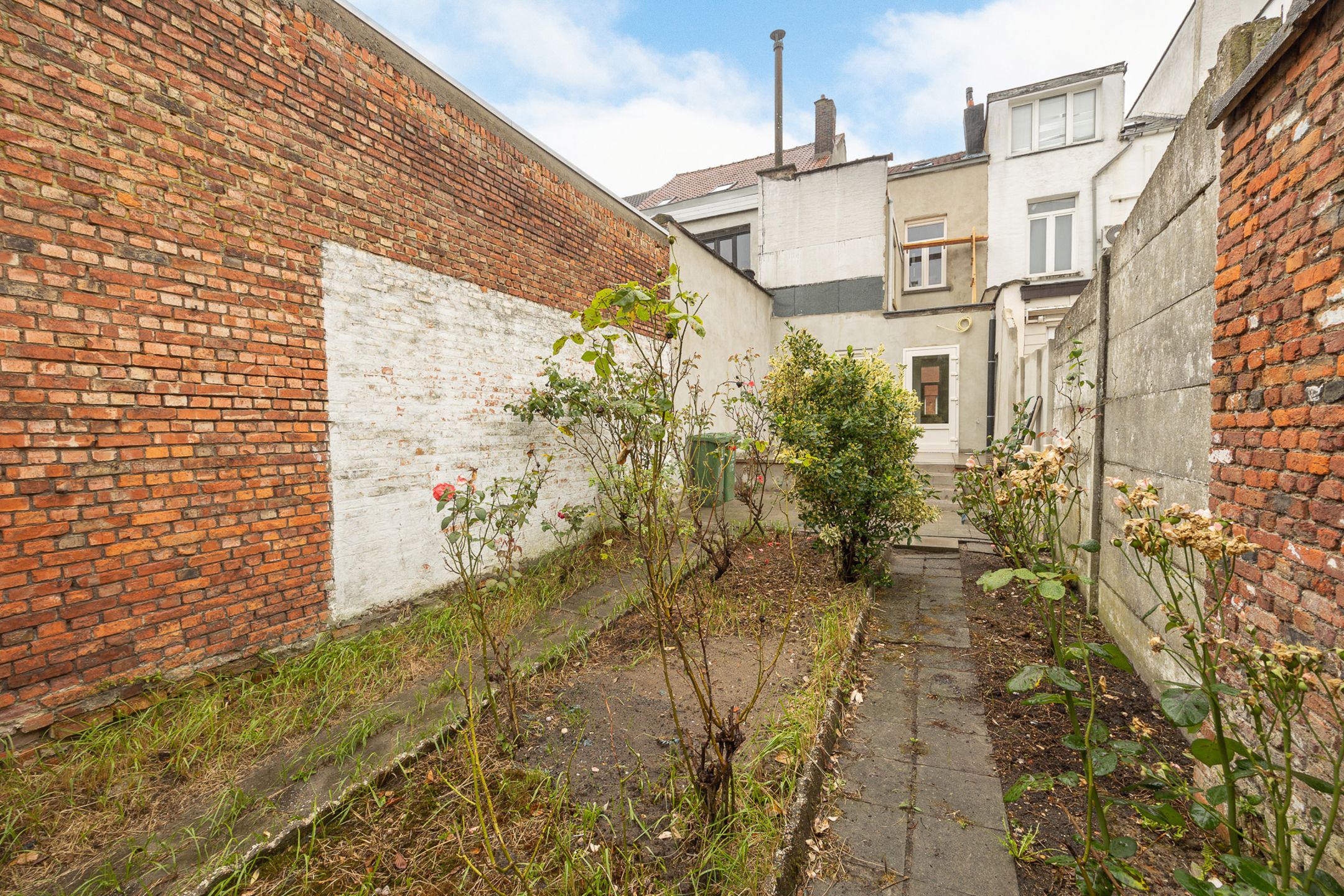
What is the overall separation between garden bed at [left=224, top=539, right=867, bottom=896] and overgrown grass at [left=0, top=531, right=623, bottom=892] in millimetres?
583

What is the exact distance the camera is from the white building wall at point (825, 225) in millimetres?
11102

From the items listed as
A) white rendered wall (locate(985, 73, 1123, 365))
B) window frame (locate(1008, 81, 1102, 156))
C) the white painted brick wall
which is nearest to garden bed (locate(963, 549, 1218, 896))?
the white painted brick wall

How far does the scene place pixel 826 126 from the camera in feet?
49.0

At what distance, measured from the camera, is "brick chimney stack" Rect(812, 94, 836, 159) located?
14.9 metres

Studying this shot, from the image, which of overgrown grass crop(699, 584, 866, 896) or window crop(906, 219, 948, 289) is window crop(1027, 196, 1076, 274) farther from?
overgrown grass crop(699, 584, 866, 896)

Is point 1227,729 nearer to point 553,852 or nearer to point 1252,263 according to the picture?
point 1252,263

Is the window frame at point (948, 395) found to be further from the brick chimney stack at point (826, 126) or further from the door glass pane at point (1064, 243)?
the brick chimney stack at point (826, 126)

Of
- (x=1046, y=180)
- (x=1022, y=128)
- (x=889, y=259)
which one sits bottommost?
(x=889, y=259)

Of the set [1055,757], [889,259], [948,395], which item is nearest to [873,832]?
[1055,757]

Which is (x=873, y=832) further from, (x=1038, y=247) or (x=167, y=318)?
(x=1038, y=247)

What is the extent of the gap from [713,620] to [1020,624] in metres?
2.34

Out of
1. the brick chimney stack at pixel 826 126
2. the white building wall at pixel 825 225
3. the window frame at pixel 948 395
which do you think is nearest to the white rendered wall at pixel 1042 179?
the window frame at pixel 948 395

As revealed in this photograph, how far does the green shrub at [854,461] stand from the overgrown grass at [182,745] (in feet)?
10.3

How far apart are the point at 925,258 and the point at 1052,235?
2551 mm
